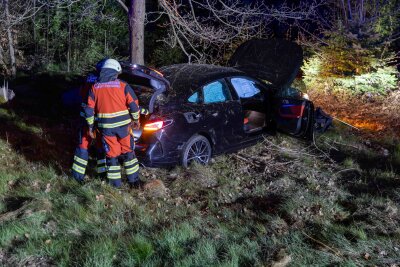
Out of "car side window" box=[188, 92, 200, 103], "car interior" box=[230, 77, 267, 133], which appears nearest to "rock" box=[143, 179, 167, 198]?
"car side window" box=[188, 92, 200, 103]

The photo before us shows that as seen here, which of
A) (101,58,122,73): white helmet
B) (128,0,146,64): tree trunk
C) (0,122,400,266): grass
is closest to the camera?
(0,122,400,266): grass

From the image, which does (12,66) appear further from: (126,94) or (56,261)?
(56,261)

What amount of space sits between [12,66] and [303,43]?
8470mm

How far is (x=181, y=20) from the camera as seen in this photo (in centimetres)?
866

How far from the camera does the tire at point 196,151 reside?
18.6ft

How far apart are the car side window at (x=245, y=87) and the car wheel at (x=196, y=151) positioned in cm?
107

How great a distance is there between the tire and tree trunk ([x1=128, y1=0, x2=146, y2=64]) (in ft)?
8.97

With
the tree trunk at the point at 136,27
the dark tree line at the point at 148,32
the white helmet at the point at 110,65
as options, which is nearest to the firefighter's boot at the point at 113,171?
the white helmet at the point at 110,65

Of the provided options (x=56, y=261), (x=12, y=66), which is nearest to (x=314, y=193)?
(x=56, y=261)

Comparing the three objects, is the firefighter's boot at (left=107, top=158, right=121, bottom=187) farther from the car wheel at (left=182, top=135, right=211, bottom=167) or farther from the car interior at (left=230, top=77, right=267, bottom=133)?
the car interior at (left=230, top=77, right=267, bottom=133)

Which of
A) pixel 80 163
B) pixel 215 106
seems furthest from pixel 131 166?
pixel 215 106

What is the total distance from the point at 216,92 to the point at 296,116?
138 centimetres

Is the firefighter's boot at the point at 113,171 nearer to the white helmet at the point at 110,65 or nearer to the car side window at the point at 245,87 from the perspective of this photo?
the white helmet at the point at 110,65

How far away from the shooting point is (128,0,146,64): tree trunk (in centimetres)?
766
